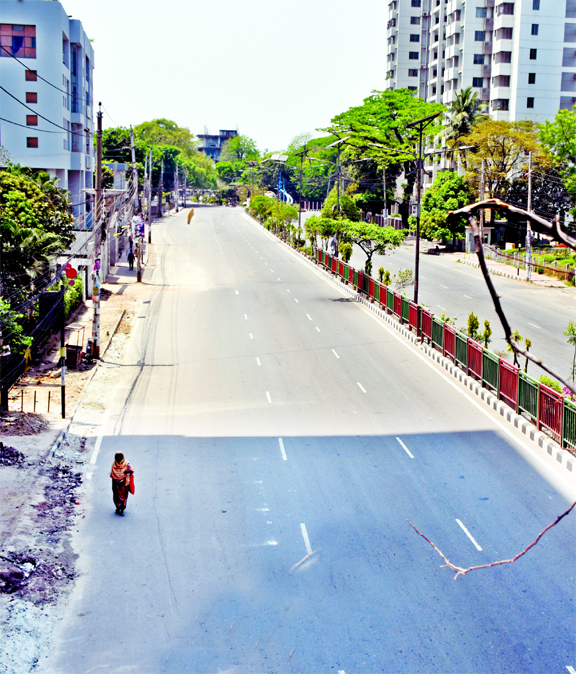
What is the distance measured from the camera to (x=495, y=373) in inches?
966

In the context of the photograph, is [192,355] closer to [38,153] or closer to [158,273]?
[158,273]

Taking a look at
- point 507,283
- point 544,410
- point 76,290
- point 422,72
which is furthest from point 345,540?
point 422,72

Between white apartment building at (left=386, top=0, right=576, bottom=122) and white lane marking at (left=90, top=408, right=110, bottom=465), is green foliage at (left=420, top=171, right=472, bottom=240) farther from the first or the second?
white lane marking at (left=90, top=408, right=110, bottom=465)

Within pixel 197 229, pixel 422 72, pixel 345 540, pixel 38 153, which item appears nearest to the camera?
pixel 345 540

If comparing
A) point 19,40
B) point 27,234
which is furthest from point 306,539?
point 19,40

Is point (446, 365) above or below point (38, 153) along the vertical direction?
below

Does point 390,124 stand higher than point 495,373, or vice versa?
point 390,124

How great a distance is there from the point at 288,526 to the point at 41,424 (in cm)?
911

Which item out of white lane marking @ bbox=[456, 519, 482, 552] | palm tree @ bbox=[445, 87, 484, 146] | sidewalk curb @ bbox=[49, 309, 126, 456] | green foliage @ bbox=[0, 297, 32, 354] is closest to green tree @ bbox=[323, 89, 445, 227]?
palm tree @ bbox=[445, 87, 484, 146]

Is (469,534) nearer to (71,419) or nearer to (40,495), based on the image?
(40,495)

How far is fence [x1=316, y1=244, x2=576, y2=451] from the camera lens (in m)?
19.6

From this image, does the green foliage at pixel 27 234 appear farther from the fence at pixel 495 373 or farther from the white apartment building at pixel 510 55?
the white apartment building at pixel 510 55

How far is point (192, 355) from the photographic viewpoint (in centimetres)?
3088

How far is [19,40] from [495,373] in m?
51.4
